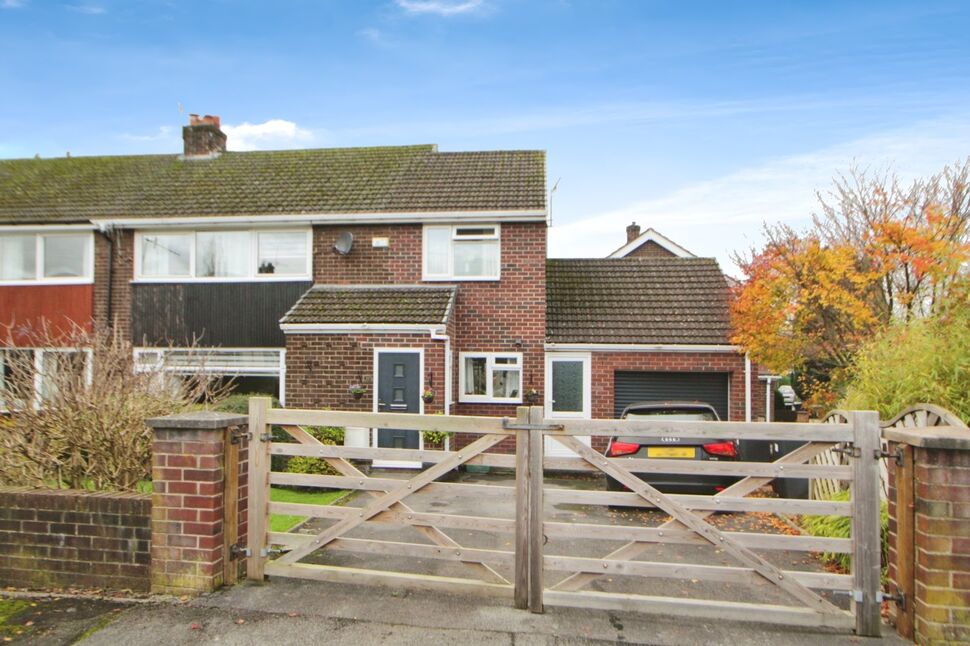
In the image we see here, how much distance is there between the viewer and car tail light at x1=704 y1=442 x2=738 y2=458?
25.3 feet

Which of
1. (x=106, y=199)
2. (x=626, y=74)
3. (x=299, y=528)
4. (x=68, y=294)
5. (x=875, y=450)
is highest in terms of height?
(x=626, y=74)

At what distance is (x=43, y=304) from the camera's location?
1379 cm

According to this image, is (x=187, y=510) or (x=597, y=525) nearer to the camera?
(x=597, y=525)

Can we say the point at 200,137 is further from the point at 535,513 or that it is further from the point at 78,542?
the point at 535,513

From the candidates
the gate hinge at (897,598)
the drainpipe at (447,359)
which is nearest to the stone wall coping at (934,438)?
the gate hinge at (897,598)

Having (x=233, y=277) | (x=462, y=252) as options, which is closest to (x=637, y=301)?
(x=462, y=252)

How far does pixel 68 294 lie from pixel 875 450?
51.6 feet

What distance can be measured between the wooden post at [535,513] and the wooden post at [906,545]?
2.26 metres

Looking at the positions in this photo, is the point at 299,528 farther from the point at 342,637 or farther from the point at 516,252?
the point at 516,252

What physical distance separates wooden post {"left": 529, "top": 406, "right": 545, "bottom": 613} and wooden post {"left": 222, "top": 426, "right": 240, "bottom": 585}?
Result: 7.23 feet

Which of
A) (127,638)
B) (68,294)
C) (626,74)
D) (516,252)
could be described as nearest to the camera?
(127,638)

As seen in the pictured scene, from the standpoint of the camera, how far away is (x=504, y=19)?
10.1 meters

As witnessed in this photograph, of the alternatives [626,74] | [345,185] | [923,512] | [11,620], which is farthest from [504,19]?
[11,620]

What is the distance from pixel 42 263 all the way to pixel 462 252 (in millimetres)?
9870
